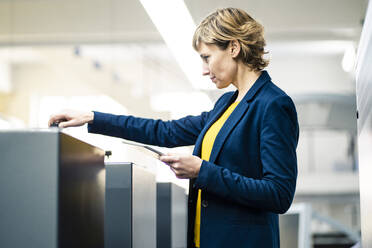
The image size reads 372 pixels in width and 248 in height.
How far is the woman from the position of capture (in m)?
1.27

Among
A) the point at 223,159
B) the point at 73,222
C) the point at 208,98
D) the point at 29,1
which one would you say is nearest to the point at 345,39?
the point at 208,98

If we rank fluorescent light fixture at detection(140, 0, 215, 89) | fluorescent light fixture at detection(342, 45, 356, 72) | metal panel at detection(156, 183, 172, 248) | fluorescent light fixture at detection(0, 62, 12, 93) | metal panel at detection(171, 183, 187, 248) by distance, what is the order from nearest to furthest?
metal panel at detection(156, 183, 172, 248)
metal panel at detection(171, 183, 187, 248)
fluorescent light fixture at detection(140, 0, 215, 89)
fluorescent light fixture at detection(342, 45, 356, 72)
fluorescent light fixture at detection(0, 62, 12, 93)

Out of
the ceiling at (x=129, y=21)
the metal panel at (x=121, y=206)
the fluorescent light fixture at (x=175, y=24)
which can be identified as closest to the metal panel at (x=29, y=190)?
the metal panel at (x=121, y=206)

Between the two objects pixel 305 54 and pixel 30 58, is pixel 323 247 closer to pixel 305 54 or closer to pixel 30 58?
pixel 305 54

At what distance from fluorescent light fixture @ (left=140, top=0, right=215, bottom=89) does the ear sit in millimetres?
1936

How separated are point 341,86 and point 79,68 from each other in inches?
179

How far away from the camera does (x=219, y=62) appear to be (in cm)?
145

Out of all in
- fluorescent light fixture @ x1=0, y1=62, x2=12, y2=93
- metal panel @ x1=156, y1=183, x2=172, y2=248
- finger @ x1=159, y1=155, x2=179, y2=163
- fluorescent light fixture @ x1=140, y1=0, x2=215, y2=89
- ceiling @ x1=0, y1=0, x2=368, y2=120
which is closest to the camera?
finger @ x1=159, y1=155, x2=179, y2=163

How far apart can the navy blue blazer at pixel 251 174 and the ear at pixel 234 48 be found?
0.29ft

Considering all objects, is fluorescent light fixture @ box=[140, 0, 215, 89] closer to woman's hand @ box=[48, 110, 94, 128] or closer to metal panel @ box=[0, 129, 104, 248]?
woman's hand @ box=[48, 110, 94, 128]

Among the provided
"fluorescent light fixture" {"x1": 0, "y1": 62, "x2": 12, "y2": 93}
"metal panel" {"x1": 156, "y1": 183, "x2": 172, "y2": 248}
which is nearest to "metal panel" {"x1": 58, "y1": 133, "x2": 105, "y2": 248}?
"metal panel" {"x1": 156, "y1": 183, "x2": 172, "y2": 248}

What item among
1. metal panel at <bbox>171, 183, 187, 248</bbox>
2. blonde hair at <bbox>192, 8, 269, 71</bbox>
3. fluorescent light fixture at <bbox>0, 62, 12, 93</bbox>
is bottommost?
metal panel at <bbox>171, 183, 187, 248</bbox>

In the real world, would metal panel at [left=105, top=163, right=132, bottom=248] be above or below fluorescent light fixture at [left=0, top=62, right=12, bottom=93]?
below

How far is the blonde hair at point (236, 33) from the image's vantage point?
142 centimetres
